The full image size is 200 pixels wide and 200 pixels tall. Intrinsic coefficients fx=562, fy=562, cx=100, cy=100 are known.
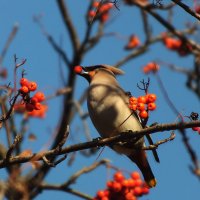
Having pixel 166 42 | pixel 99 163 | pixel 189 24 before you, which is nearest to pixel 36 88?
pixel 99 163

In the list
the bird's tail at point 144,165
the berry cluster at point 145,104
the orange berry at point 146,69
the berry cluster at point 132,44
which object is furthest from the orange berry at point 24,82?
the berry cluster at point 132,44

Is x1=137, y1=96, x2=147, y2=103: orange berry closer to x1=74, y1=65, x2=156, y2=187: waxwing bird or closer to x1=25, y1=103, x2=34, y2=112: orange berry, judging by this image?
x1=25, y1=103, x2=34, y2=112: orange berry

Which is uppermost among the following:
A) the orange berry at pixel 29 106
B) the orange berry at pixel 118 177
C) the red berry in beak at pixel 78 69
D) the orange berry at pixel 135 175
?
the red berry in beak at pixel 78 69

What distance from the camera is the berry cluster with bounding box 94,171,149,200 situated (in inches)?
148

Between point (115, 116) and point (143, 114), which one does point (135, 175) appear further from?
point (143, 114)

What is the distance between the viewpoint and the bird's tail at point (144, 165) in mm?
4496

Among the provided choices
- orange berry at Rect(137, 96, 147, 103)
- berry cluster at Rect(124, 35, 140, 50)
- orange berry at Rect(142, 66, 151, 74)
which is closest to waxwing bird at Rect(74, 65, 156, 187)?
orange berry at Rect(137, 96, 147, 103)

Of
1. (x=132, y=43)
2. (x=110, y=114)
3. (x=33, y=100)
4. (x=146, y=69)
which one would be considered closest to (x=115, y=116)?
(x=110, y=114)

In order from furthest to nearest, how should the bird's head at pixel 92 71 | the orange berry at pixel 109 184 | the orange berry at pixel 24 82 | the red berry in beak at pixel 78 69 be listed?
the bird's head at pixel 92 71, the red berry in beak at pixel 78 69, the orange berry at pixel 109 184, the orange berry at pixel 24 82

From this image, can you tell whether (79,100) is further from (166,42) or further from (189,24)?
(189,24)

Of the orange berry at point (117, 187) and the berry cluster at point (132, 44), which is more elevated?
the berry cluster at point (132, 44)

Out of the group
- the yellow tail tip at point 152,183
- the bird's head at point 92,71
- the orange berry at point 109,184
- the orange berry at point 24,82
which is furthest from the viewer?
the bird's head at point 92,71

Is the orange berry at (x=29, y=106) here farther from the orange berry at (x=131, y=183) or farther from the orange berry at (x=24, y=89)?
the orange berry at (x=131, y=183)

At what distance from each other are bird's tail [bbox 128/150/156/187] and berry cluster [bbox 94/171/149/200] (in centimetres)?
52
